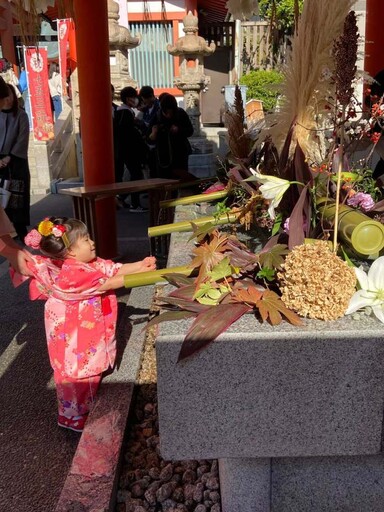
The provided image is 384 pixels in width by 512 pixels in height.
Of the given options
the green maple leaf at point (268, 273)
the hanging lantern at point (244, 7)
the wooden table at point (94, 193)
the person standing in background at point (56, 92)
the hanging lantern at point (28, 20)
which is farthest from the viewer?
the person standing in background at point (56, 92)

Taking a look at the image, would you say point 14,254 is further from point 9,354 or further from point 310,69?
point 310,69

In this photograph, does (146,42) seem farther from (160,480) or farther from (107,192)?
(160,480)

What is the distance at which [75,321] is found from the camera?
269 cm

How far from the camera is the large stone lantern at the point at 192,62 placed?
9906 mm

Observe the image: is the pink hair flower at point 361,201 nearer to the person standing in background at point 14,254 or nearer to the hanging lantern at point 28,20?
the person standing in background at point 14,254

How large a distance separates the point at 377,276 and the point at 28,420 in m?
2.00

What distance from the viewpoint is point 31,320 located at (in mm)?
4156

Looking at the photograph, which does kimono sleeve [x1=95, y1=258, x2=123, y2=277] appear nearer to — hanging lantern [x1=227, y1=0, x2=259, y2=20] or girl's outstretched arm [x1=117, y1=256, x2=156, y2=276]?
girl's outstretched arm [x1=117, y1=256, x2=156, y2=276]

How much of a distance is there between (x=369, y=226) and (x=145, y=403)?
159cm

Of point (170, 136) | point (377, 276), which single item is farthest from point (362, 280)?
point (170, 136)

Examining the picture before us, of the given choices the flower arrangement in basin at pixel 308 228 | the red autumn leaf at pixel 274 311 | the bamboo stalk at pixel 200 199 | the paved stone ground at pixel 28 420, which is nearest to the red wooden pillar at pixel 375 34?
the bamboo stalk at pixel 200 199

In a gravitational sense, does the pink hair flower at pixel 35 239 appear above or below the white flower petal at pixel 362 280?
below

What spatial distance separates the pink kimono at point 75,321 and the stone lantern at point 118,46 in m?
7.64

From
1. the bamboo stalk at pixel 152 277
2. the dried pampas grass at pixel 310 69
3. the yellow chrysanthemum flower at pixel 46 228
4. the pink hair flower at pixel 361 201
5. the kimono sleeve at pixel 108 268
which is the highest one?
the dried pampas grass at pixel 310 69
